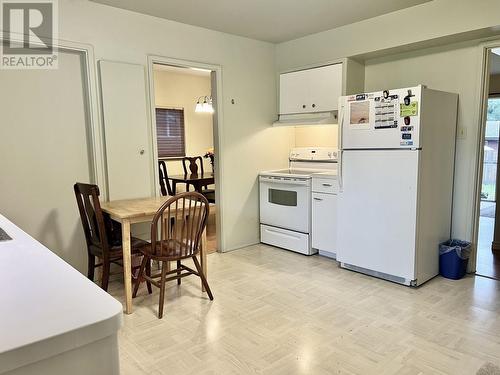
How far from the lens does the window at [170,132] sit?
Answer: 640 centimetres

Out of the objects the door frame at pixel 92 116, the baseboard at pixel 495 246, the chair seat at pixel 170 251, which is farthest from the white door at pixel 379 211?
the door frame at pixel 92 116

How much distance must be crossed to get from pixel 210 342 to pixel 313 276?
1.42 m

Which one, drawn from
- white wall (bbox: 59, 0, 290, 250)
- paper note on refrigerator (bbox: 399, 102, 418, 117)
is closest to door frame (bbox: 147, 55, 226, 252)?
white wall (bbox: 59, 0, 290, 250)

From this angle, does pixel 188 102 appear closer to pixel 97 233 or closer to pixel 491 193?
pixel 97 233

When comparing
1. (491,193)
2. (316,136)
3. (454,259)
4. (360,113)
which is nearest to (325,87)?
(316,136)

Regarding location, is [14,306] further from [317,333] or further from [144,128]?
[144,128]

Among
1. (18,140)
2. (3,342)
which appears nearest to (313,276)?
(18,140)

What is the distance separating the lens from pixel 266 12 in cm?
337

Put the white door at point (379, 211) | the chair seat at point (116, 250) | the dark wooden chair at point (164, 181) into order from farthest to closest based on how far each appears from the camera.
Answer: the dark wooden chair at point (164, 181) → the white door at point (379, 211) → the chair seat at point (116, 250)

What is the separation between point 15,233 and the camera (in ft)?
5.13

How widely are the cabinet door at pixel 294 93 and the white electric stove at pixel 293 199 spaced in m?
0.55

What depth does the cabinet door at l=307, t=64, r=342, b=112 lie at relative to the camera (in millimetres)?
3896

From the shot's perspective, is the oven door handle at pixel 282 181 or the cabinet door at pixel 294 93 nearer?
the oven door handle at pixel 282 181

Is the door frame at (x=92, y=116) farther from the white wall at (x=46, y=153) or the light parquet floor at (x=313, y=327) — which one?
the light parquet floor at (x=313, y=327)
